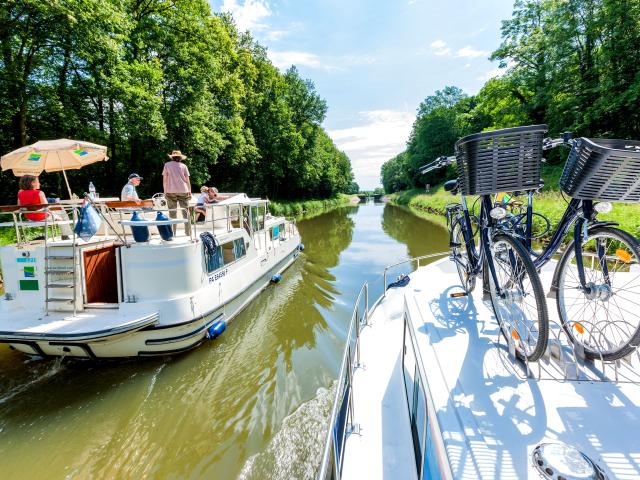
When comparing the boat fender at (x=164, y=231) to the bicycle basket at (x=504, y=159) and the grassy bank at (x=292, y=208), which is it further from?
the grassy bank at (x=292, y=208)

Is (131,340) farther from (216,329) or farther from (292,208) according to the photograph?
(292,208)

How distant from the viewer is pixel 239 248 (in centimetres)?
877

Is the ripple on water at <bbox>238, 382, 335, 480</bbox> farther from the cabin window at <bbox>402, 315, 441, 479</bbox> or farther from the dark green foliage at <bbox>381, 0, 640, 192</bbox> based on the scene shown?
the dark green foliage at <bbox>381, 0, 640, 192</bbox>

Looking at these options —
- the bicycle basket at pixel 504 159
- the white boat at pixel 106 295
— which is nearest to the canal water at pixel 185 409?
the white boat at pixel 106 295

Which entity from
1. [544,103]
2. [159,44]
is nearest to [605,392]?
[159,44]

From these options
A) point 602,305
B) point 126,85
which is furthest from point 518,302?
point 126,85

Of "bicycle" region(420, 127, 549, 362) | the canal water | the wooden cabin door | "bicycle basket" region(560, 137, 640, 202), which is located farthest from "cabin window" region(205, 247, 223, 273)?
"bicycle basket" region(560, 137, 640, 202)

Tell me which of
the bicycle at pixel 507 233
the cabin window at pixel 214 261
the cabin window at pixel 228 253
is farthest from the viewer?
the cabin window at pixel 228 253

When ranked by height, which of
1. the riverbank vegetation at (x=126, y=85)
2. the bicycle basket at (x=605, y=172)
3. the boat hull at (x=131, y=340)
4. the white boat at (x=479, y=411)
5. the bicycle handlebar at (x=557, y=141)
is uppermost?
the riverbank vegetation at (x=126, y=85)

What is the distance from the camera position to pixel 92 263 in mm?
6090

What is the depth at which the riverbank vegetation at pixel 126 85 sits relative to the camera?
46.2 feet

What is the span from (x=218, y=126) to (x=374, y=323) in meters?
24.3

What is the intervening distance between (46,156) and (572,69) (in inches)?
1271

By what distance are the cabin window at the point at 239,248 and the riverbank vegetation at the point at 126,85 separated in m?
12.6
